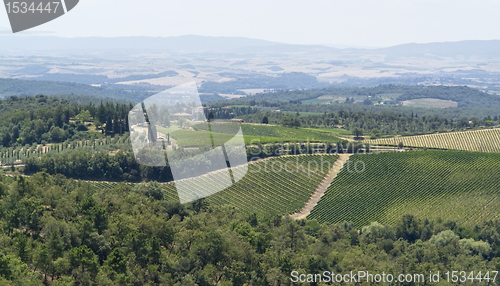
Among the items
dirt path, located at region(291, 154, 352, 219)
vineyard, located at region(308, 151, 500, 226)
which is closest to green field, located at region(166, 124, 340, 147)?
dirt path, located at region(291, 154, 352, 219)

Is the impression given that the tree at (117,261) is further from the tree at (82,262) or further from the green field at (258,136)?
the green field at (258,136)

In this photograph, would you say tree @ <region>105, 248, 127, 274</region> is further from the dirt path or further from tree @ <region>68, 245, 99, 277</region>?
the dirt path

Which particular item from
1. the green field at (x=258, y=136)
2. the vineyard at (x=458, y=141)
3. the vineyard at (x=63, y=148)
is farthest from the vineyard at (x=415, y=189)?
the vineyard at (x=63, y=148)

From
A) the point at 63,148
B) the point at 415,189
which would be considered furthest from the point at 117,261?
the point at 63,148

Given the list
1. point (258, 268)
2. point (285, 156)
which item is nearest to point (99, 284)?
point (258, 268)

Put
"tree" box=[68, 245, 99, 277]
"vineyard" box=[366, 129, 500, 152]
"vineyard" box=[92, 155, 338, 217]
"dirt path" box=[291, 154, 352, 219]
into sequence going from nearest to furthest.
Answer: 1. "tree" box=[68, 245, 99, 277]
2. "vineyard" box=[92, 155, 338, 217]
3. "dirt path" box=[291, 154, 352, 219]
4. "vineyard" box=[366, 129, 500, 152]
